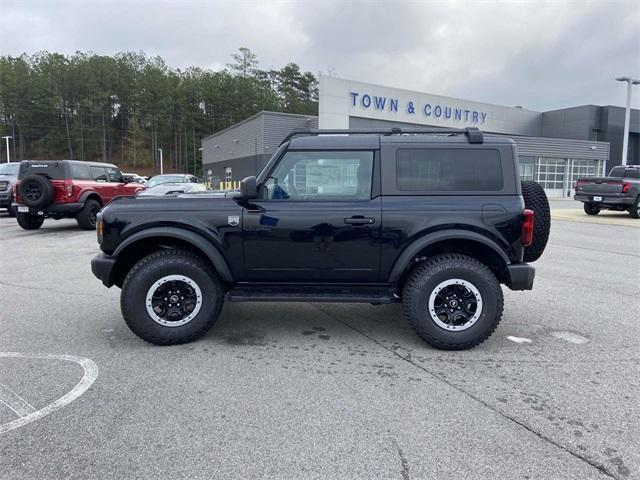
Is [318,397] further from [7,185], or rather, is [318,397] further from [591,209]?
[591,209]

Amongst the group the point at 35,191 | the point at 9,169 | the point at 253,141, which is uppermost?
the point at 253,141

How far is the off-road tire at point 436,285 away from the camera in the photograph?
4.01 m

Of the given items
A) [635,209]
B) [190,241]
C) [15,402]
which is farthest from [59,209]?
[635,209]

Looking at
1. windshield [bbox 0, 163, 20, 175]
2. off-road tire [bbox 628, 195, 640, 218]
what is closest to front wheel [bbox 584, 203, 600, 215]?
off-road tire [bbox 628, 195, 640, 218]

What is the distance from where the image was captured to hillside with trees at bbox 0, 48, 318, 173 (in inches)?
3152

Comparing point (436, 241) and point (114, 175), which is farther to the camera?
point (114, 175)

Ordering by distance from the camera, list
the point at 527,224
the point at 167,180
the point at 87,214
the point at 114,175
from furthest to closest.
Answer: the point at 167,180 → the point at 114,175 → the point at 87,214 → the point at 527,224

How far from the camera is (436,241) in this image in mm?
4035

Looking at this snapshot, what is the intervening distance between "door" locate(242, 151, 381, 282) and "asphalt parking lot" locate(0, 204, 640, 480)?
28.8 inches

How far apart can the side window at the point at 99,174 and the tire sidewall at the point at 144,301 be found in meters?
10.2

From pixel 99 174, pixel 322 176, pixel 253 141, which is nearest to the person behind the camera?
pixel 322 176

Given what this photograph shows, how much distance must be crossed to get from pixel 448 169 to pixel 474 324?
1430 millimetres

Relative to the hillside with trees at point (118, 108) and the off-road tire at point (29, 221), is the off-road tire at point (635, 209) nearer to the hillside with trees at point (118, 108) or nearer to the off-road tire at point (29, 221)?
the off-road tire at point (29, 221)

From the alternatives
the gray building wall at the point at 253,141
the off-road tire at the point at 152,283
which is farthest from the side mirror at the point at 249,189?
the gray building wall at the point at 253,141
